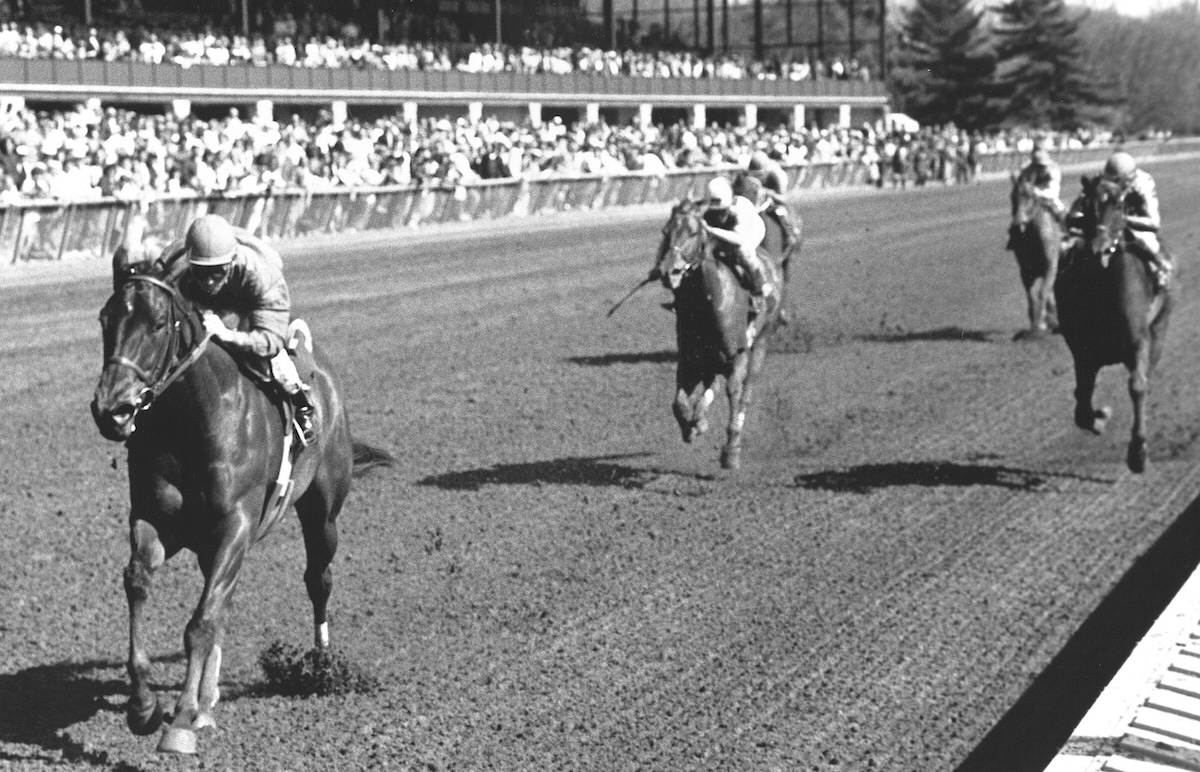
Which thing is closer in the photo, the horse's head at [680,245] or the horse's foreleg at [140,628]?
the horse's foreleg at [140,628]

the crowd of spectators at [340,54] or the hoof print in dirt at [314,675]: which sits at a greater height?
the crowd of spectators at [340,54]

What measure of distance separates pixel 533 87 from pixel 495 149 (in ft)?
37.9

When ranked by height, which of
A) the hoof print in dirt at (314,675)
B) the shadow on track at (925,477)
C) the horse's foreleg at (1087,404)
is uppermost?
the horse's foreleg at (1087,404)

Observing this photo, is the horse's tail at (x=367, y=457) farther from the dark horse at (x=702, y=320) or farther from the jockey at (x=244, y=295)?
the dark horse at (x=702, y=320)

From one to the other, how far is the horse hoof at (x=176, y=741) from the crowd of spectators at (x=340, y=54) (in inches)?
1012

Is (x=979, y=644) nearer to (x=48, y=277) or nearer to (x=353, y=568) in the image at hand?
(x=353, y=568)

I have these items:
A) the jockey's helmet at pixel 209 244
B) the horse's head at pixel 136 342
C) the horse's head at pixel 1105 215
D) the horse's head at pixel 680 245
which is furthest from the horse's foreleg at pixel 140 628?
the horse's head at pixel 1105 215

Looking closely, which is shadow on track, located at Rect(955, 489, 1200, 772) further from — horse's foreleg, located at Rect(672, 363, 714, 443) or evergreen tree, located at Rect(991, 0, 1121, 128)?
evergreen tree, located at Rect(991, 0, 1121, 128)

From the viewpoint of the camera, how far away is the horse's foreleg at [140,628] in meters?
5.60

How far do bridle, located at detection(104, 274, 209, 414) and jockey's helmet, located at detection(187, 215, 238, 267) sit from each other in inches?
7.1

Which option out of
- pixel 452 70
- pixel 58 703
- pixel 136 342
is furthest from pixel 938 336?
pixel 452 70

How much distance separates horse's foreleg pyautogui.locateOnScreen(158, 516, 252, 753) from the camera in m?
5.59

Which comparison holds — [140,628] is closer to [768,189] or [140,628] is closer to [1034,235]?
[768,189]

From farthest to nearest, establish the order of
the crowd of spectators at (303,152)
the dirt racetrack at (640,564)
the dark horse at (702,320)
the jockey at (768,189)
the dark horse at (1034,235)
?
the crowd of spectators at (303,152) < the dark horse at (1034,235) < the jockey at (768,189) < the dark horse at (702,320) < the dirt racetrack at (640,564)
